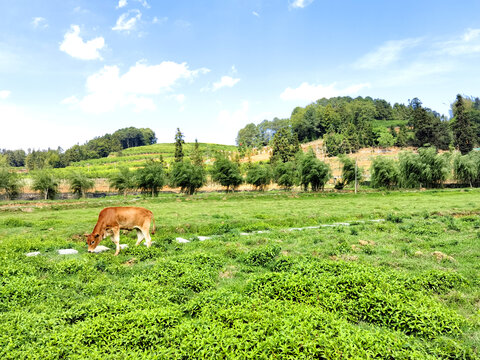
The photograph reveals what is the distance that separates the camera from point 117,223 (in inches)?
410

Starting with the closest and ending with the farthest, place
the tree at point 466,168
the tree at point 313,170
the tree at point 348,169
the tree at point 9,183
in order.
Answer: the tree at point 466,168 < the tree at point 9,183 < the tree at point 313,170 < the tree at point 348,169

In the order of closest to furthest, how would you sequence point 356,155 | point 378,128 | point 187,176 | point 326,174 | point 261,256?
point 261,256 → point 326,174 → point 187,176 → point 356,155 → point 378,128

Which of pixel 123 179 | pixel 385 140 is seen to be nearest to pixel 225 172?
pixel 123 179

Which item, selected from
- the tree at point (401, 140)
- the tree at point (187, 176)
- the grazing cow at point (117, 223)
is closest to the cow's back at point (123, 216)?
the grazing cow at point (117, 223)

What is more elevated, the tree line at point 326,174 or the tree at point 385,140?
the tree at point 385,140

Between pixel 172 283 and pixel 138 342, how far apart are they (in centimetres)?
226

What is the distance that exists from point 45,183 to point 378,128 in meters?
151

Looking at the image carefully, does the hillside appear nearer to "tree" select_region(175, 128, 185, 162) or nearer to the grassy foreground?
"tree" select_region(175, 128, 185, 162)

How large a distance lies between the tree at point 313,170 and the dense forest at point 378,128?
70.8 metres

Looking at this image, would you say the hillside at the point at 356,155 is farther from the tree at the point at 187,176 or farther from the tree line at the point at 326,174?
the tree at the point at 187,176

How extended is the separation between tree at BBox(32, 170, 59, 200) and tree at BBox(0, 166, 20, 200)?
4511 millimetres

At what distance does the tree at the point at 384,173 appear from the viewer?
185 ft

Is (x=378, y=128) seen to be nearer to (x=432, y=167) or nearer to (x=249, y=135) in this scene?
(x=249, y=135)

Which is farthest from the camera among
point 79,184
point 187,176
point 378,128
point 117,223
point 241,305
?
point 378,128
